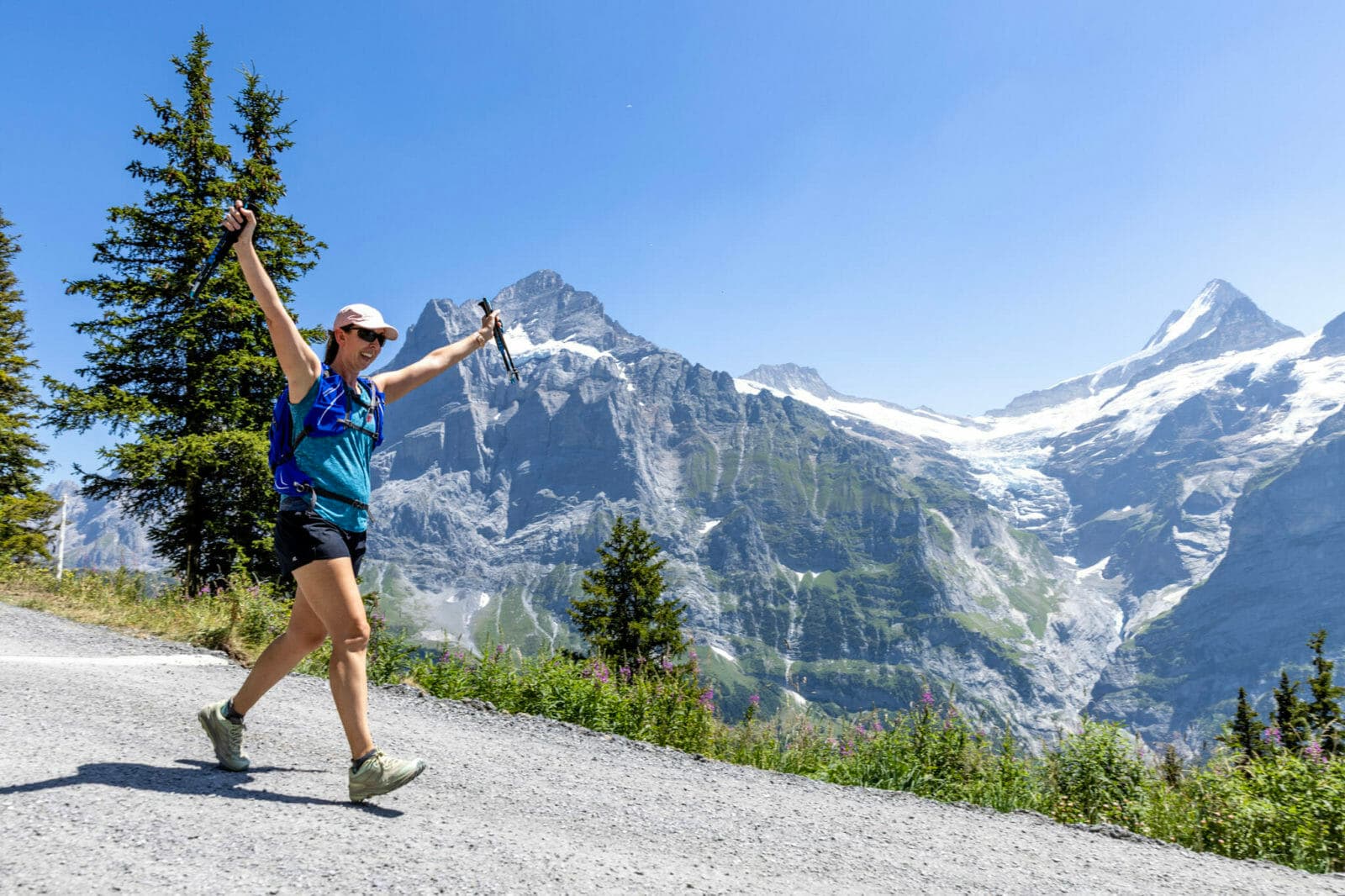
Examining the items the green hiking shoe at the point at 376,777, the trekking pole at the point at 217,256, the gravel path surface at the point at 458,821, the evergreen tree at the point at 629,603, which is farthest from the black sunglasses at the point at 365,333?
the evergreen tree at the point at 629,603

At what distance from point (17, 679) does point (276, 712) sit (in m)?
1.94

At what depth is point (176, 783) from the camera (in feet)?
12.2

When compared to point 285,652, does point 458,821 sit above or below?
below

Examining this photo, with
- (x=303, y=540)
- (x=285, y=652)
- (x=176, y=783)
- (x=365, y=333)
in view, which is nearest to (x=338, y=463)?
(x=303, y=540)

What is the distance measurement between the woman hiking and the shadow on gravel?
0.14 meters

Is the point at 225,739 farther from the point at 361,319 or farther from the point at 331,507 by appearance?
the point at 361,319

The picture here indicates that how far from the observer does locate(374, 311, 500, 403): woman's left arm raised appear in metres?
4.47

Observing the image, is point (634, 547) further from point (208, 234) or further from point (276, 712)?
point (276, 712)

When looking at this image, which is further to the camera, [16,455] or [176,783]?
[16,455]

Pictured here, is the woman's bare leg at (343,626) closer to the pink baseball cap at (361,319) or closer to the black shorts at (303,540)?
the black shorts at (303,540)

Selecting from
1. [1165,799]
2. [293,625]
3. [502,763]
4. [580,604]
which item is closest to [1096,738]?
[1165,799]

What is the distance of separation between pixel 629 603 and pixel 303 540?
35.5 meters

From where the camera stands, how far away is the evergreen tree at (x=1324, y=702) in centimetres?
680

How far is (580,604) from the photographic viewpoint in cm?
3716
